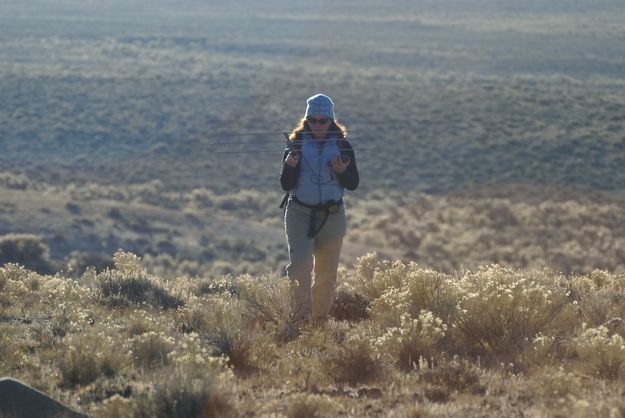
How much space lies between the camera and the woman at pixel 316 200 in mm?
7398

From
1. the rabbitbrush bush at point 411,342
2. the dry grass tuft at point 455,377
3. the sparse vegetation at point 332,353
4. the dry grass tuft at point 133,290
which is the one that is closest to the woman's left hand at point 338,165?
the sparse vegetation at point 332,353

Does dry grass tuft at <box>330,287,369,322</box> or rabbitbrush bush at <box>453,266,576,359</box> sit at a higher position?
rabbitbrush bush at <box>453,266,576,359</box>

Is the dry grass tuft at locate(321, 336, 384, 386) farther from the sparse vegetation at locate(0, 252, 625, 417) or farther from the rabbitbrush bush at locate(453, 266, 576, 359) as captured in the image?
the rabbitbrush bush at locate(453, 266, 576, 359)

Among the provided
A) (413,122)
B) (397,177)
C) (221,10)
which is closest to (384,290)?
(397,177)

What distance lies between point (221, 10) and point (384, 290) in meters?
107

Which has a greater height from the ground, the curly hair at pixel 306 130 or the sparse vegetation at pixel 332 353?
the curly hair at pixel 306 130

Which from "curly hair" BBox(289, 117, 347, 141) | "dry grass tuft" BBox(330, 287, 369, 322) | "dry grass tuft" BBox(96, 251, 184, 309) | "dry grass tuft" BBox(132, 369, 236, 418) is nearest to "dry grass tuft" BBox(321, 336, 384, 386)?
"dry grass tuft" BBox(132, 369, 236, 418)

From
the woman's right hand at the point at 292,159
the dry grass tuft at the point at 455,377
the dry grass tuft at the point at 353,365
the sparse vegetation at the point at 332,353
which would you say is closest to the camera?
the sparse vegetation at the point at 332,353

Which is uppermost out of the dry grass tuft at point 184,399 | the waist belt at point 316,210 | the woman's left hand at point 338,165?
the woman's left hand at point 338,165

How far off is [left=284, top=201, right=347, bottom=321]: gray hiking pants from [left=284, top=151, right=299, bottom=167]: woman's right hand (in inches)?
13.8

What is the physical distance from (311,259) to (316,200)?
18.4 inches

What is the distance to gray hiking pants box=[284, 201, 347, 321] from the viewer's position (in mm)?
7500

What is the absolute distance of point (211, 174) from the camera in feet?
121

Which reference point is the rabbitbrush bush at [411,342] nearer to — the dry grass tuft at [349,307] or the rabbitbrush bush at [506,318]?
the rabbitbrush bush at [506,318]
